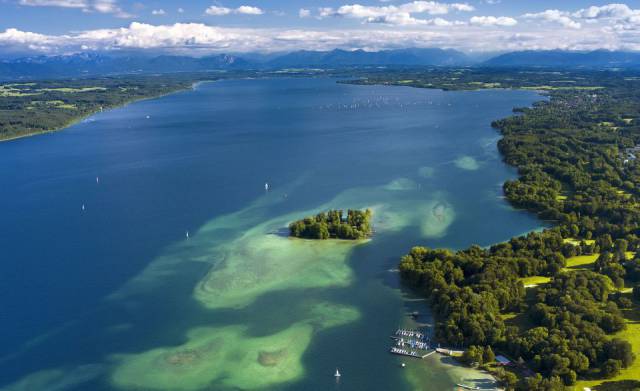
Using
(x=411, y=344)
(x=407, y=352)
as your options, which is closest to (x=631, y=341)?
(x=411, y=344)

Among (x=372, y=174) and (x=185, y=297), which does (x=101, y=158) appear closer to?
(x=372, y=174)

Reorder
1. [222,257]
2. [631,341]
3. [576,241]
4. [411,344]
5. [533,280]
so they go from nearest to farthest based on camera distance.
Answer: [631,341] → [411,344] → [533,280] → [222,257] → [576,241]

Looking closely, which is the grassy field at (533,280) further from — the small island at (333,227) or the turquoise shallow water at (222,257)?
the small island at (333,227)

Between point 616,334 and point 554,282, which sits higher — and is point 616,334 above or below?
below

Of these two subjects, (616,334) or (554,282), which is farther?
(554,282)

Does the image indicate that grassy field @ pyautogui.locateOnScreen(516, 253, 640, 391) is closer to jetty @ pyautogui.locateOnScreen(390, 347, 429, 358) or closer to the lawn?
the lawn

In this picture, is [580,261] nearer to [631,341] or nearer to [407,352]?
[631,341]

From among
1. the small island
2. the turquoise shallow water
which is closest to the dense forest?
the turquoise shallow water
